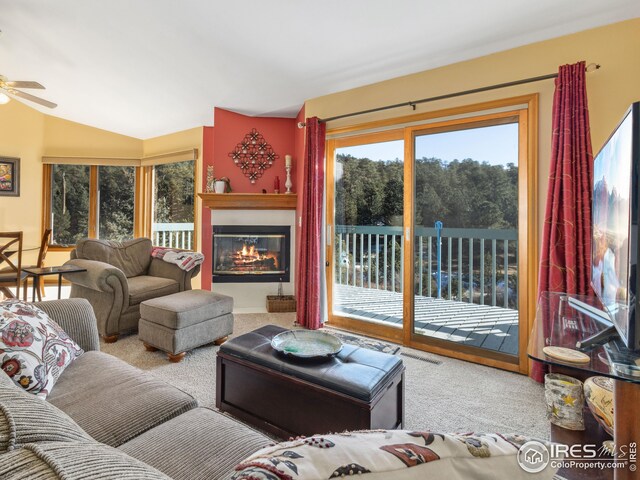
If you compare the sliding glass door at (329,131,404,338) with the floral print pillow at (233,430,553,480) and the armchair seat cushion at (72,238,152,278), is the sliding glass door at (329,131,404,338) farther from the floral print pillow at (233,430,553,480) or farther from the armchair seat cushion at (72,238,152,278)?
the floral print pillow at (233,430,553,480)

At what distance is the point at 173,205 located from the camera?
5.24 m

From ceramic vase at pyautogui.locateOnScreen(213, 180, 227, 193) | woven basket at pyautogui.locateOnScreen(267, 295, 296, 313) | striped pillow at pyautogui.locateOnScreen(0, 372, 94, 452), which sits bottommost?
woven basket at pyautogui.locateOnScreen(267, 295, 296, 313)

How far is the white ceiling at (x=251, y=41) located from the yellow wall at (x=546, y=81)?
2.9 inches

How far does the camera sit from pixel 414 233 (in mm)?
3113

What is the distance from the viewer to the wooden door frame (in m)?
2.52

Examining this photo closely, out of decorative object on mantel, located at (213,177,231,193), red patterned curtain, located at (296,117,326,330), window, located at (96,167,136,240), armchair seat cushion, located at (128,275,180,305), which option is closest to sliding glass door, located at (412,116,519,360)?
red patterned curtain, located at (296,117,326,330)

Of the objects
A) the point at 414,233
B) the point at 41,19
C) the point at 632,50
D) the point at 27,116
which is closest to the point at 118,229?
the point at 27,116

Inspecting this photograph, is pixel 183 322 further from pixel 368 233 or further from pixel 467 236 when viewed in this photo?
pixel 467 236

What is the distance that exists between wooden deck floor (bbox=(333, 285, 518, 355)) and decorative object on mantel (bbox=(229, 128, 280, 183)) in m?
1.83

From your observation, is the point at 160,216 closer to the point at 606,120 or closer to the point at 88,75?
the point at 88,75

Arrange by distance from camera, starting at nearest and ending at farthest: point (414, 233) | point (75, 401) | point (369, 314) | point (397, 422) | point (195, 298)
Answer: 1. point (75, 401)
2. point (397, 422)
3. point (195, 298)
4. point (414, 233)
5. point (369, 314)

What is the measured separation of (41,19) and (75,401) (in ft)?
11.0

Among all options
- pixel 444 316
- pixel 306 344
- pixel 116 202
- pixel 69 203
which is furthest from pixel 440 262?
pixel 69 203

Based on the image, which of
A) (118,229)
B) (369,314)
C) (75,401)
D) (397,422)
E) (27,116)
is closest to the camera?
(75,401)
